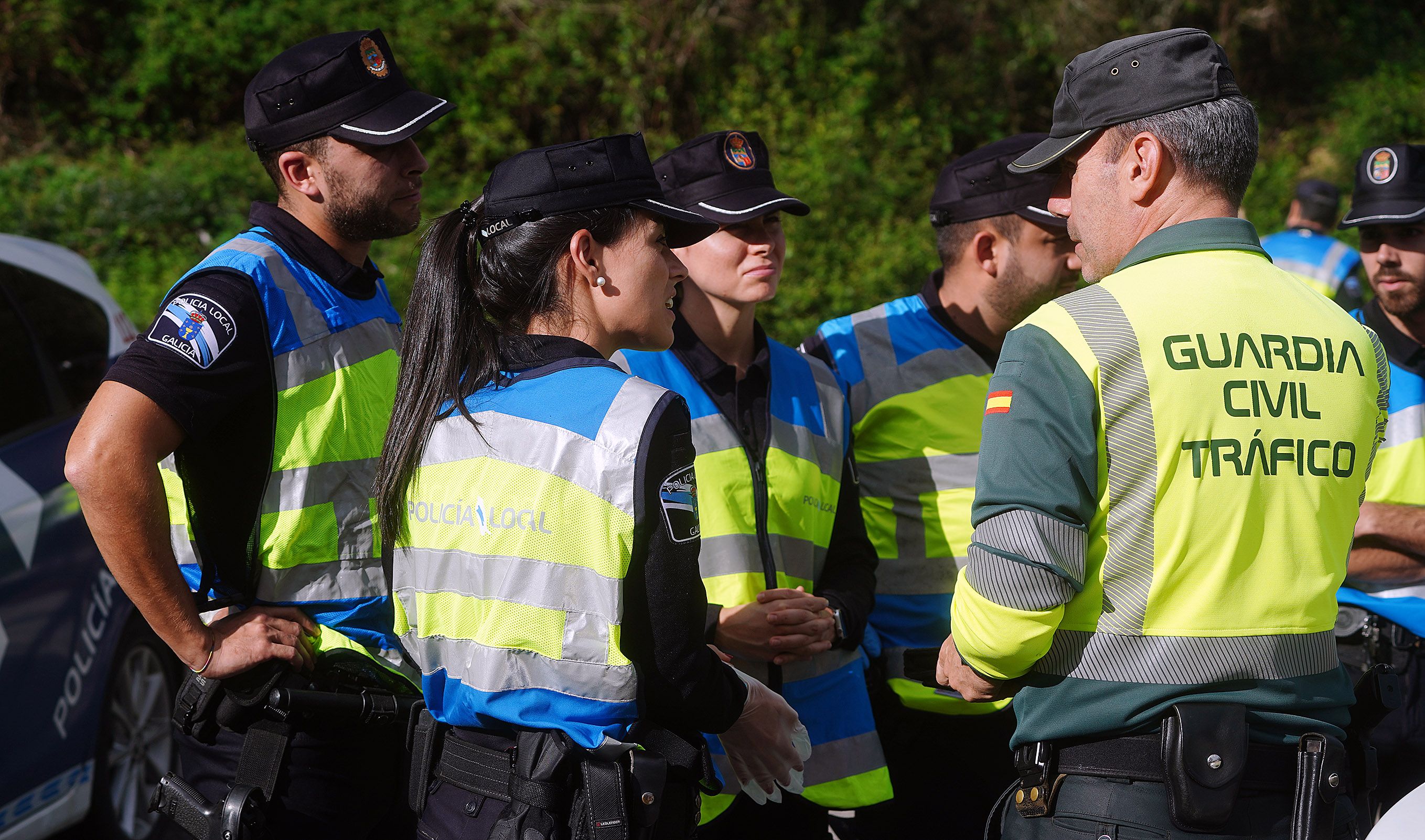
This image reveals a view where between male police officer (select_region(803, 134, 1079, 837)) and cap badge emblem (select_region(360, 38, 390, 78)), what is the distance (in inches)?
52.9

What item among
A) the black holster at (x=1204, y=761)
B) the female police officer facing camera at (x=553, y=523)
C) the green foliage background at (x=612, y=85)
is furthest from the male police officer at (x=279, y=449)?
the green foliage background at (x=612, y=85)

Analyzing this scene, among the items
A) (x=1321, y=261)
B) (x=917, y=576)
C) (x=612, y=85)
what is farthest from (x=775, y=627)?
(x=612, y=85)

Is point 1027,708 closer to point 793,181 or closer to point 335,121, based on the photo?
point 335,121

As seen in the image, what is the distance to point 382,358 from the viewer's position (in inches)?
105

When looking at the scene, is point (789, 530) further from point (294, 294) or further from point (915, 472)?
point (294, 294)

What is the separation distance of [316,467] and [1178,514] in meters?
1.67

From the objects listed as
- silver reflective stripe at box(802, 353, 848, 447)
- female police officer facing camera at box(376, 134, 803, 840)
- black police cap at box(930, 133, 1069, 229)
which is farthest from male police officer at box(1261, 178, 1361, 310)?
female police officer facing camera at box(376, 134, 803, 840)

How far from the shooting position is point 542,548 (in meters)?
1.79

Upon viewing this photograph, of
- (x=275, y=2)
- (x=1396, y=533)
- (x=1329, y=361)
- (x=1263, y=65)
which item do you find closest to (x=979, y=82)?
(x=1263, y=65)

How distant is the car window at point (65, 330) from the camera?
3.94 m

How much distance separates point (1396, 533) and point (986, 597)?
5.82ft

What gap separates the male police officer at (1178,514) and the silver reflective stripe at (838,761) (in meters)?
0.90

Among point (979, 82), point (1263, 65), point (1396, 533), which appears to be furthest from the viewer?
point (1263, 65)

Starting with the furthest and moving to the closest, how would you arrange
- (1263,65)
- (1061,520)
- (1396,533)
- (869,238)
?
(1263,65) < (869,238) < (1396,533) < (1061,520)
